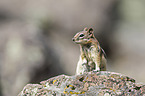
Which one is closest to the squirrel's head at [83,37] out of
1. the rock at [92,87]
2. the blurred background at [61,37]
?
the rock at [92,87]

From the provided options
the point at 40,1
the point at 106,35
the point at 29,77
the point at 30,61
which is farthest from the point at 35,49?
the point at 106,35

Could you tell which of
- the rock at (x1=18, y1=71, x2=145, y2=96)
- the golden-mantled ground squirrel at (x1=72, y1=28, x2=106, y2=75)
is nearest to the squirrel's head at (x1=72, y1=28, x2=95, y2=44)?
the golden-mantled ground squirrel at (x1=72, y1=28, x2=106, y2=75)

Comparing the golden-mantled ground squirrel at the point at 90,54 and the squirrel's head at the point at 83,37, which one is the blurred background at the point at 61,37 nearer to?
the golden-mantled ground squirrel at the point at 90,54

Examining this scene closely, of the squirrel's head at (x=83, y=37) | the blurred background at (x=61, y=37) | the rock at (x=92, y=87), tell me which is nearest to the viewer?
the rock at (x=92, y=87)

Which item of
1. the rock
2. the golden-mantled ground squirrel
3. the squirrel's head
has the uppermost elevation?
the squirrel's head

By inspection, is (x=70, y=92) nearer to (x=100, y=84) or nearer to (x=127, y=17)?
(x=100, y=84)

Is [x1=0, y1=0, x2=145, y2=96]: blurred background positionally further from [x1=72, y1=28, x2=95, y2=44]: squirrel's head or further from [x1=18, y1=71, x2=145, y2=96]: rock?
[x1=18, y1=71, x2=145, y2=96]: rock

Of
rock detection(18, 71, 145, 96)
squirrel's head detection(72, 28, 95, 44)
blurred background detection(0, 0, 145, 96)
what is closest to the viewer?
rock detection(18, 71, 145, 96)
